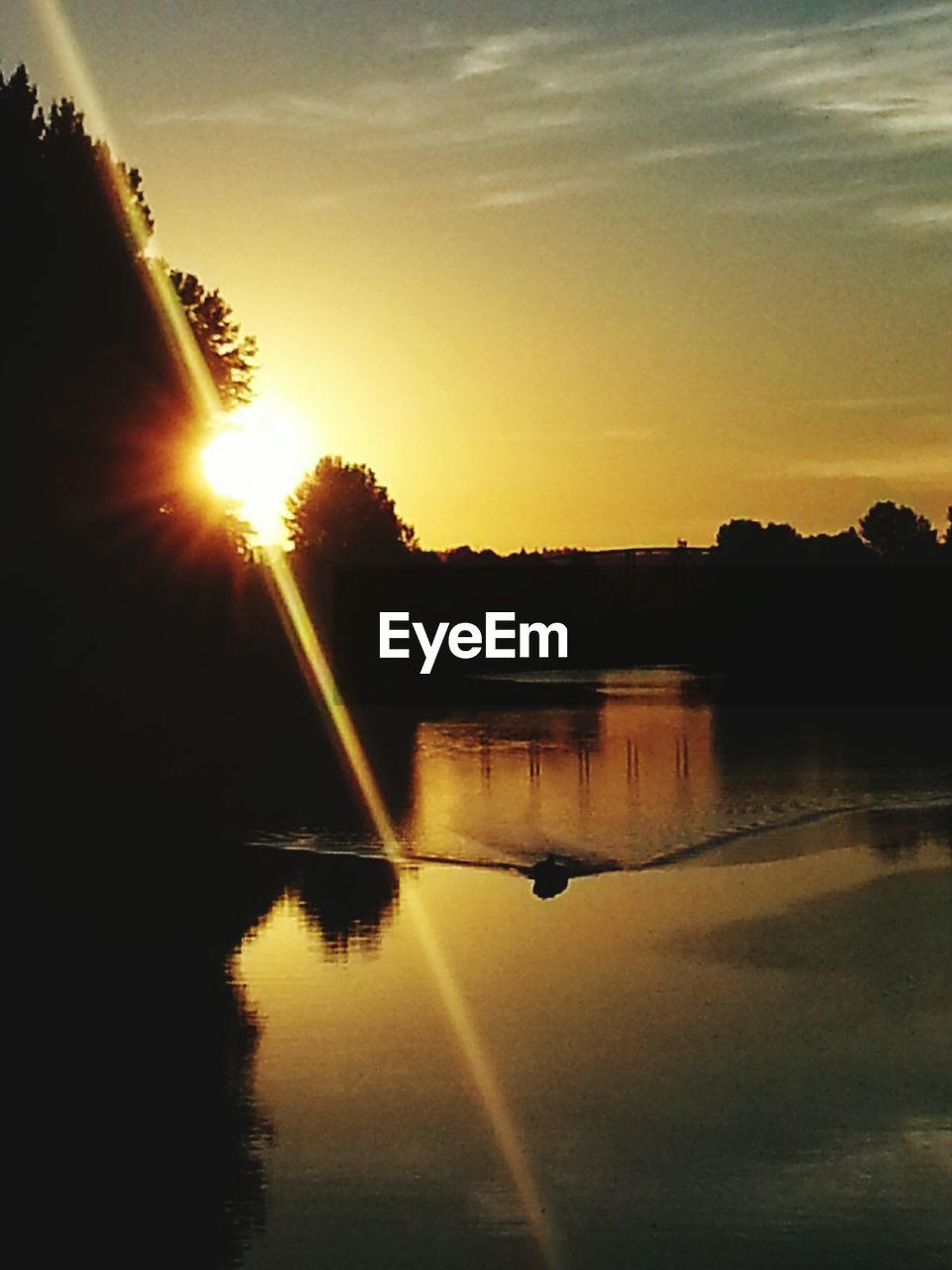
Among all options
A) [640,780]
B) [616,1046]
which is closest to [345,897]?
[616,1046]

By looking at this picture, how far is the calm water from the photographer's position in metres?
11.8

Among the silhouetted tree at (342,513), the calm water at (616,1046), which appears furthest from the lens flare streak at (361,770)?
the silhouetted tree at (342,513)

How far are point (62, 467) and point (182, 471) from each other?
25.2ft

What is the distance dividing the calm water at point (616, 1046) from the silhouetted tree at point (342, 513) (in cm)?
14466

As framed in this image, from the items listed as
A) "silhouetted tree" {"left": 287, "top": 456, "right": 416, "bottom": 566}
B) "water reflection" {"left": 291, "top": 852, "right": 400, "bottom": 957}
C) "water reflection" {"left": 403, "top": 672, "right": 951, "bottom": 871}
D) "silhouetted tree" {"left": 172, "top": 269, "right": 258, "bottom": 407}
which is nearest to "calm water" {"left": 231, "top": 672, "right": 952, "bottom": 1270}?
"water reflection" {"left": 291, "top": 852, "right": 400, "bottom": 957}

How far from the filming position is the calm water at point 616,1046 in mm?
11844

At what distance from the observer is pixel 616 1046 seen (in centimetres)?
1666

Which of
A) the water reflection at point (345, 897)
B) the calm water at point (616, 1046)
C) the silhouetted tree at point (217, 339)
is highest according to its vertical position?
the silhouetted tree at point (217, 339)

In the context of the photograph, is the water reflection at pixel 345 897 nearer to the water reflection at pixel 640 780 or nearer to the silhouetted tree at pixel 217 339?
the water reflection at pixel 640 780

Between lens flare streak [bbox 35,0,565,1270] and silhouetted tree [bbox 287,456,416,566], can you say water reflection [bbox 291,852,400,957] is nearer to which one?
lens flare streak [bbox 35,0,565,1270]

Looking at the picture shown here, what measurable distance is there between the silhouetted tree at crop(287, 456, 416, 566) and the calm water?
14466 cm

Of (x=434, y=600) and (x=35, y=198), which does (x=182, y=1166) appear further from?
(x=434, y=600)

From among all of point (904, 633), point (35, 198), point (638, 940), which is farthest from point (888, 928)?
point (904, 633)

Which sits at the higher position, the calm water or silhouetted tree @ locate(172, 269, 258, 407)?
silhouetted tree @ locate(172, 269, 258, 407)
